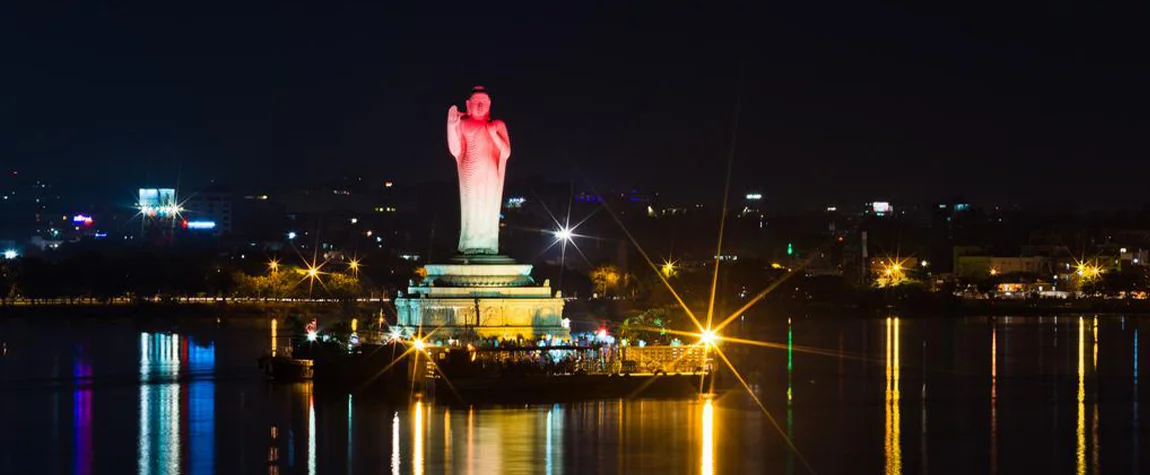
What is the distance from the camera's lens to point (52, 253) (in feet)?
388

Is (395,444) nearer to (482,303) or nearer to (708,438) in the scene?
(708,438)

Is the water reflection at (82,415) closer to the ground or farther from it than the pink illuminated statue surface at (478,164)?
closer to the ground

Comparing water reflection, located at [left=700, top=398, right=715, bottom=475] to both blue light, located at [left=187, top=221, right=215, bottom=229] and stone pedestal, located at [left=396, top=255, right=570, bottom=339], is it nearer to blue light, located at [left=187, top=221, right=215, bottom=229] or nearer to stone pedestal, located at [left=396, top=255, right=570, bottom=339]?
stone pedestal, located at [left=396, top=255, right=570, bottom=339]

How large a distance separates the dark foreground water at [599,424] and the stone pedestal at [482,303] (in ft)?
8.75

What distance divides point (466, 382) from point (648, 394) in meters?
3.26

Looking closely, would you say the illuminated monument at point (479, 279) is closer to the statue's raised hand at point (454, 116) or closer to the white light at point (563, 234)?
the statue's raised hand at point (454, 116)

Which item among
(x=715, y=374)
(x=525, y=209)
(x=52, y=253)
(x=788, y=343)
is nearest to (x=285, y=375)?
(x=715, y=374)

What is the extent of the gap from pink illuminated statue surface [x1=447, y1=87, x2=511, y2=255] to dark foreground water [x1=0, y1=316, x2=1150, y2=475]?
15.4 feet

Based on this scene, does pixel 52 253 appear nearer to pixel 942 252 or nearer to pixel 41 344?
pixel 942 252

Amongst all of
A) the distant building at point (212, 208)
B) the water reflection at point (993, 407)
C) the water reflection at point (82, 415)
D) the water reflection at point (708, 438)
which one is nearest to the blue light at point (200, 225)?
the distant building at point (212, 208)

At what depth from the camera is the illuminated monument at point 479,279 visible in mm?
36406

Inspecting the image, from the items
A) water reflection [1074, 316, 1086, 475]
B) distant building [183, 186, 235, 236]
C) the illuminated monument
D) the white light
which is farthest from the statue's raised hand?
distant building [183, 186, 235, 236]

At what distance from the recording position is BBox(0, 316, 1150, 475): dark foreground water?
82.9 ft

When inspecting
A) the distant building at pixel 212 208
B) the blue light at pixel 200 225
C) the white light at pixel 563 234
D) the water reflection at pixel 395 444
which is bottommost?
the water reflection at pixel 395 444
